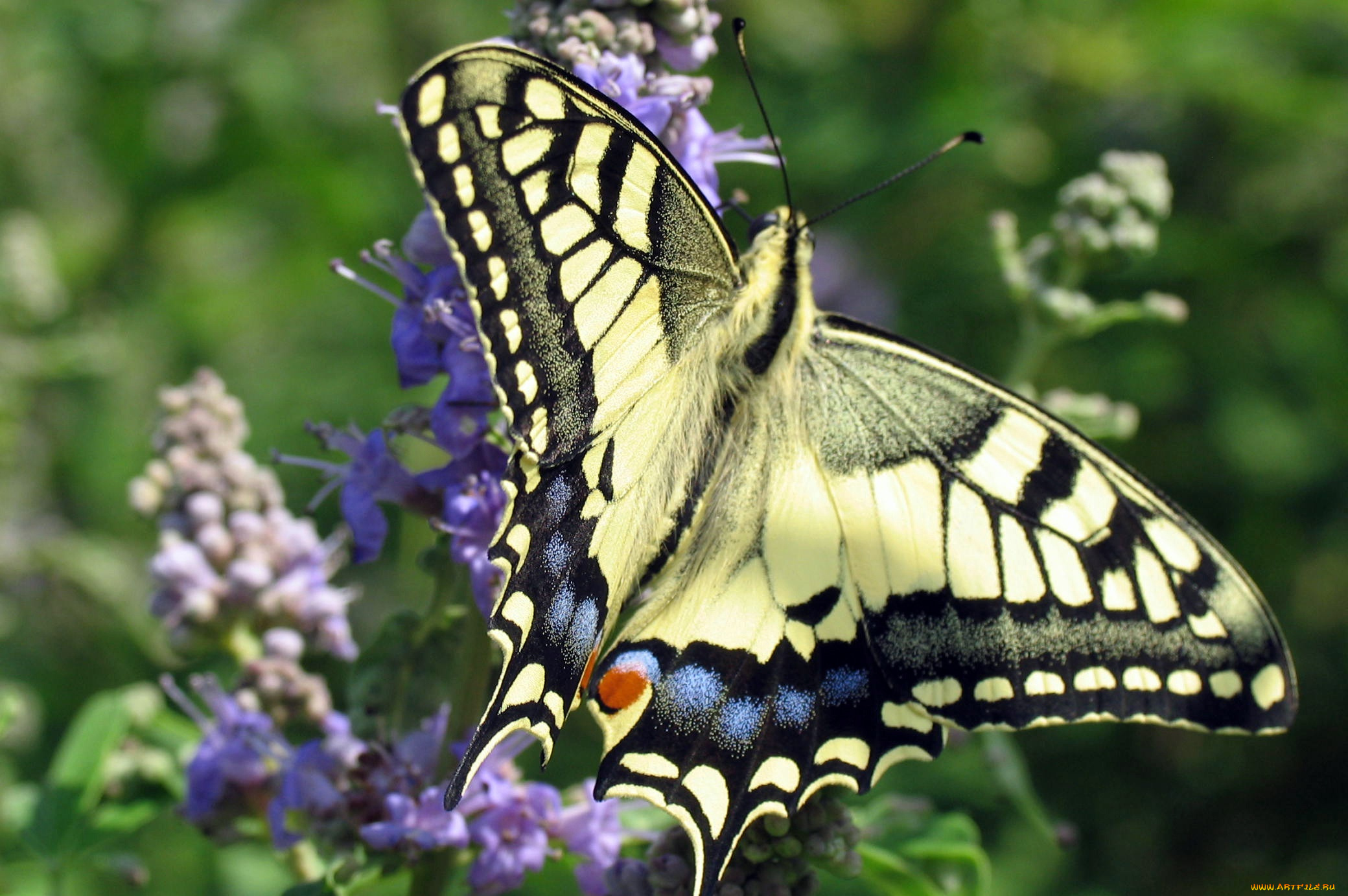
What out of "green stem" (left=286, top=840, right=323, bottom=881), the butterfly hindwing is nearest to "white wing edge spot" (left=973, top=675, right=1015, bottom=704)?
the butterfly hindwing

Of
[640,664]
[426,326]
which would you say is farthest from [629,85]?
[640,664]

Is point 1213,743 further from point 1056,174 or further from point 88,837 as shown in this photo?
point 88,837

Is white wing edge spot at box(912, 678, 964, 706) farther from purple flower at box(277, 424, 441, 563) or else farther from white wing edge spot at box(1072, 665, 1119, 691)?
purple flower at box(277, 424, 441, 563)

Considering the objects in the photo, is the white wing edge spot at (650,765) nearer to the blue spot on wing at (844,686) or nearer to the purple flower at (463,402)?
the blue spot on wing at (844,686)

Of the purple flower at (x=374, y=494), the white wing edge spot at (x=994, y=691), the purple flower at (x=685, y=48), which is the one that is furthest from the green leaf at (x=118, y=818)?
the purple flower at (x=685, y=48)

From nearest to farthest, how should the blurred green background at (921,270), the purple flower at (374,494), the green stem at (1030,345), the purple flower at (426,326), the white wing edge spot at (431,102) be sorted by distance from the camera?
the white wing edge spot at (431,102) → the purple flower at (426,326) → the purple flower at (374,494) → the green stem at (1030,345) → the blurred green background at (921,270)
